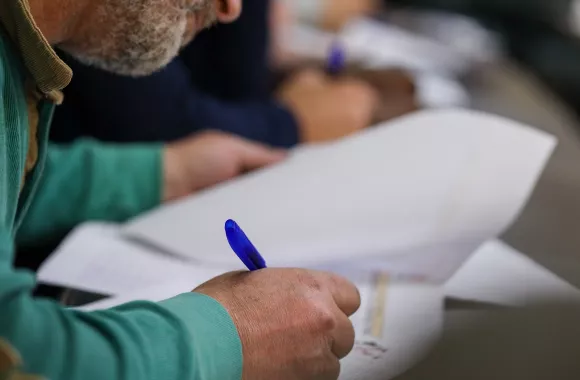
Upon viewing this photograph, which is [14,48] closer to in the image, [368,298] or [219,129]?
[368,298]

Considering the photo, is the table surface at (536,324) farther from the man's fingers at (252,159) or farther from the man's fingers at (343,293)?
the man's fingers at (252,159)

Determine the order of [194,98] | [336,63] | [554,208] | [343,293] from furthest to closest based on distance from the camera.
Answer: [336,63] → [194,98] → [554,208] → [343,293]

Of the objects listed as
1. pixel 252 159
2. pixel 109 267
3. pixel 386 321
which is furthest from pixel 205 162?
pixel 386 321

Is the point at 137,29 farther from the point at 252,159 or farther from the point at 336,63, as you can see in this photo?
the point at 336,63

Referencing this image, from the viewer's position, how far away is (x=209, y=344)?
332mm

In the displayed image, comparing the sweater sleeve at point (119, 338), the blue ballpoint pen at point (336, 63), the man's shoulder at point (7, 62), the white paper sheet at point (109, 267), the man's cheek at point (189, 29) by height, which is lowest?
the white paper sheet at point (109, 267)

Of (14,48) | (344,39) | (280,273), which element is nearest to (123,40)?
(14,48)

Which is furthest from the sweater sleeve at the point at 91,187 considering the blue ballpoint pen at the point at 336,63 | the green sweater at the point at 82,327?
the blue ballpoint pen at the point at 336,63

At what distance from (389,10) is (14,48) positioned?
1.41m

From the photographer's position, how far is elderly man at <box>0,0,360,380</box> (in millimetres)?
290

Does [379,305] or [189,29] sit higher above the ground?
[189,29]

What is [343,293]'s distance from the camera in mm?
407

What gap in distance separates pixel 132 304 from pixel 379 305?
19 centimetres

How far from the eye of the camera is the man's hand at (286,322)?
35cm
